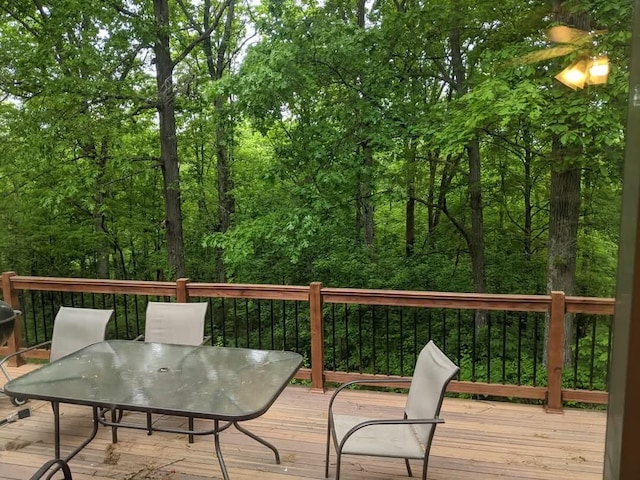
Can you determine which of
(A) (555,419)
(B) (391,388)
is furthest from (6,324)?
(A) (555,419)

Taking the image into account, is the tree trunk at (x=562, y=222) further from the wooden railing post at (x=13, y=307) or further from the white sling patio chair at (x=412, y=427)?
the wooden railing post at (x=13, y=307)

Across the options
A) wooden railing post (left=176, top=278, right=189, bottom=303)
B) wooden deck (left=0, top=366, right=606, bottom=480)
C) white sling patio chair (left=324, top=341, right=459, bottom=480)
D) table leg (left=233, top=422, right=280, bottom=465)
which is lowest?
A: wooden deck (left=0, top=366, right=606, bottom=480)

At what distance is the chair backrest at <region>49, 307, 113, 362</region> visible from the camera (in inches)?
133

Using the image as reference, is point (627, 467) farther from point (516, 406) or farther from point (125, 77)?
point (125, 77)

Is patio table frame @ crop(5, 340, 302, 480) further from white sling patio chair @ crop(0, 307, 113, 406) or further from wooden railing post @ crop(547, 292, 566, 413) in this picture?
wooden railing post @ crop(547, 292, 566, 413)

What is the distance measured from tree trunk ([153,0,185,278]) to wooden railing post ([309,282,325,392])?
5.10 meters

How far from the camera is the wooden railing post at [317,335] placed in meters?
3.80

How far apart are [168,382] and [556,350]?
8.77 feet

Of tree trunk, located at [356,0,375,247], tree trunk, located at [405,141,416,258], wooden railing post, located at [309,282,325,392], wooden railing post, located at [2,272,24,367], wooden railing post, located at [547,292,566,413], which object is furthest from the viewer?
tree trunk, located at [405,141,416,258]

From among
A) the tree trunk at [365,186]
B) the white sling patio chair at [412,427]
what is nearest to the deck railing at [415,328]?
the white sling patio chair at [412,427]

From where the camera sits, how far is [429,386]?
240cm

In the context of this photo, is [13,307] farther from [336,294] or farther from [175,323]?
[336,294]

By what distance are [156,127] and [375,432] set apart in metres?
8.31

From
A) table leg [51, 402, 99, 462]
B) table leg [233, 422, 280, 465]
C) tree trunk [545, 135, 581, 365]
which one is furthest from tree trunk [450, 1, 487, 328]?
table leg [51, 402, 99, 462]
